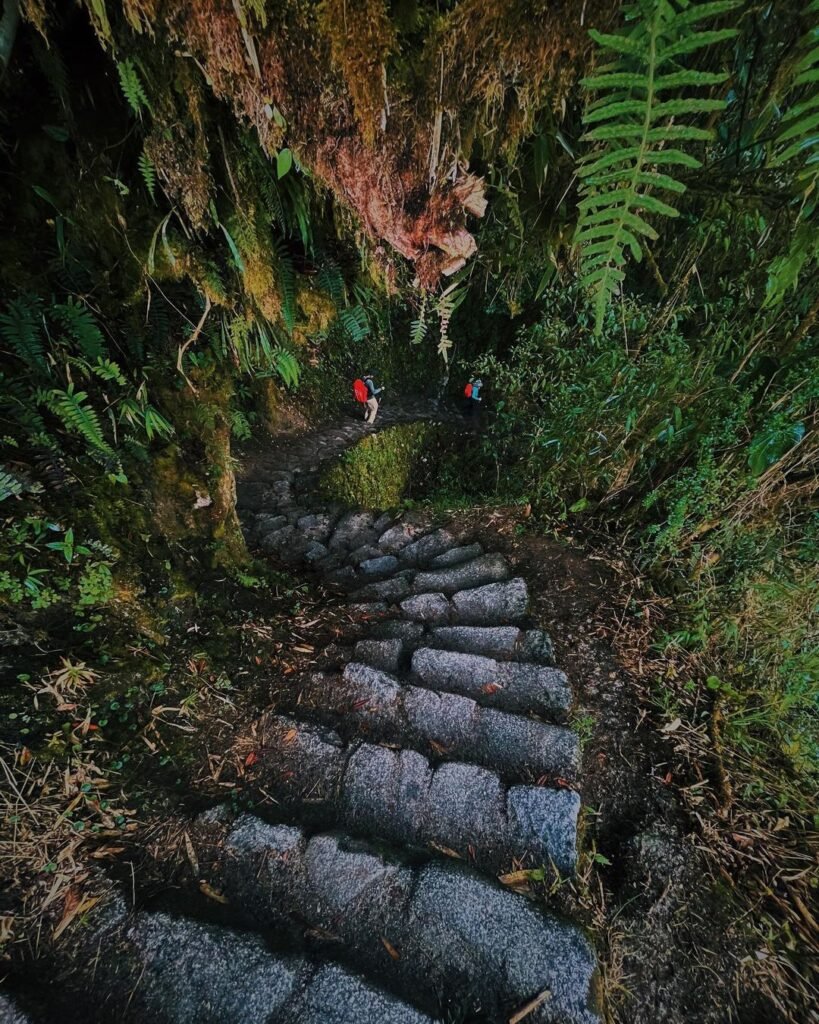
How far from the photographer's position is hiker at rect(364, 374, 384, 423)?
718cm

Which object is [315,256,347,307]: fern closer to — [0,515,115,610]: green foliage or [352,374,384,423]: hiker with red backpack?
[0,515,115,610]: green foliage

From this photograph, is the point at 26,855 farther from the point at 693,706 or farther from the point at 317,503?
the point at 317,503

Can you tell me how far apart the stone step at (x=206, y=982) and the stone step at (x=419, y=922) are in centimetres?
9

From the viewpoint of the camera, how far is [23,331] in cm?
163

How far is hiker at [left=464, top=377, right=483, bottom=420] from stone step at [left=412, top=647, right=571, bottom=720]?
579 cm

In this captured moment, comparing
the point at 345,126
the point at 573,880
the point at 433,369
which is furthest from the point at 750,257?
the point at 433,369

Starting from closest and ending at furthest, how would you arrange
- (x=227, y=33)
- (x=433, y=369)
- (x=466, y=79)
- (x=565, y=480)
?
(x=227, y=33)
(x=466, y=79)
(x=565, y=480)
(x=433, y=369)

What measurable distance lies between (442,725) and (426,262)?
210 centimetres

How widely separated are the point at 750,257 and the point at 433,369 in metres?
7.30

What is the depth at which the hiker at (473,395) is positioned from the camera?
24.0 ft

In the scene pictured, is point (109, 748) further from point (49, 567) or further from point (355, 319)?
point (355, 319)

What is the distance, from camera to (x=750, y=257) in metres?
2.09

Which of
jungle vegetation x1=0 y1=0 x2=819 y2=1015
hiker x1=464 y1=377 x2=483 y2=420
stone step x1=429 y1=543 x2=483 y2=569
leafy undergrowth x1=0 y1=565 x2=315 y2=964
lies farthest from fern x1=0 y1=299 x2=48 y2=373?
hiker x1=464 y1=377 x2=483 y2=420

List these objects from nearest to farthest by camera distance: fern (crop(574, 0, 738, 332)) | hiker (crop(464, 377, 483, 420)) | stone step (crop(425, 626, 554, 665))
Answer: fern (crop(574, 0, 738, 332)), stone step (crop(425, 626, 554, 665)), hiker (crop(464, 377, 483, 420))
